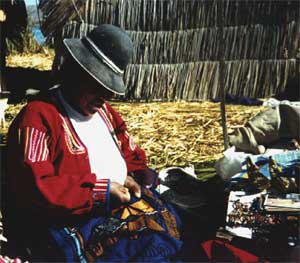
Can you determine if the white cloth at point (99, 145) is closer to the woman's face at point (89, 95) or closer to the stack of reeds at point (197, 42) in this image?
the woman's face at point (89, 95)

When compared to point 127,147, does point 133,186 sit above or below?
below

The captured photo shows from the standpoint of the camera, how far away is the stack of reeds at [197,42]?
24.2 ft

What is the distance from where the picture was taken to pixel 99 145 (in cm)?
275

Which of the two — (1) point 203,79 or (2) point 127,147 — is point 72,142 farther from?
(1) point 203,79

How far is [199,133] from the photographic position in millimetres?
5668

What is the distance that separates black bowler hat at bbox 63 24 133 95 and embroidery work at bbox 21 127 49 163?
0.34 meters

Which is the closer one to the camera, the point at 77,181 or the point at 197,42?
the point at 77,181

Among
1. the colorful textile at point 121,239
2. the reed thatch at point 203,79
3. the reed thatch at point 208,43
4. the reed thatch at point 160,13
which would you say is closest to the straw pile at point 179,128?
the reed thatch at point 203,79

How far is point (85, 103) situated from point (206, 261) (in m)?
0.91

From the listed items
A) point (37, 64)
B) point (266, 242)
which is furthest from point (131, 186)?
point (37, 64)

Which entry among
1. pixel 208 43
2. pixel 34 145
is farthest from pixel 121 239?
pixel 208 43

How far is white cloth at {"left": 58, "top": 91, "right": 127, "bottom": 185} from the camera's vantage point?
266 centimetres

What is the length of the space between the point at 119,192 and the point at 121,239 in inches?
7.9

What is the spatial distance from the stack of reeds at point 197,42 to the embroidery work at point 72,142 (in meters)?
5.04
